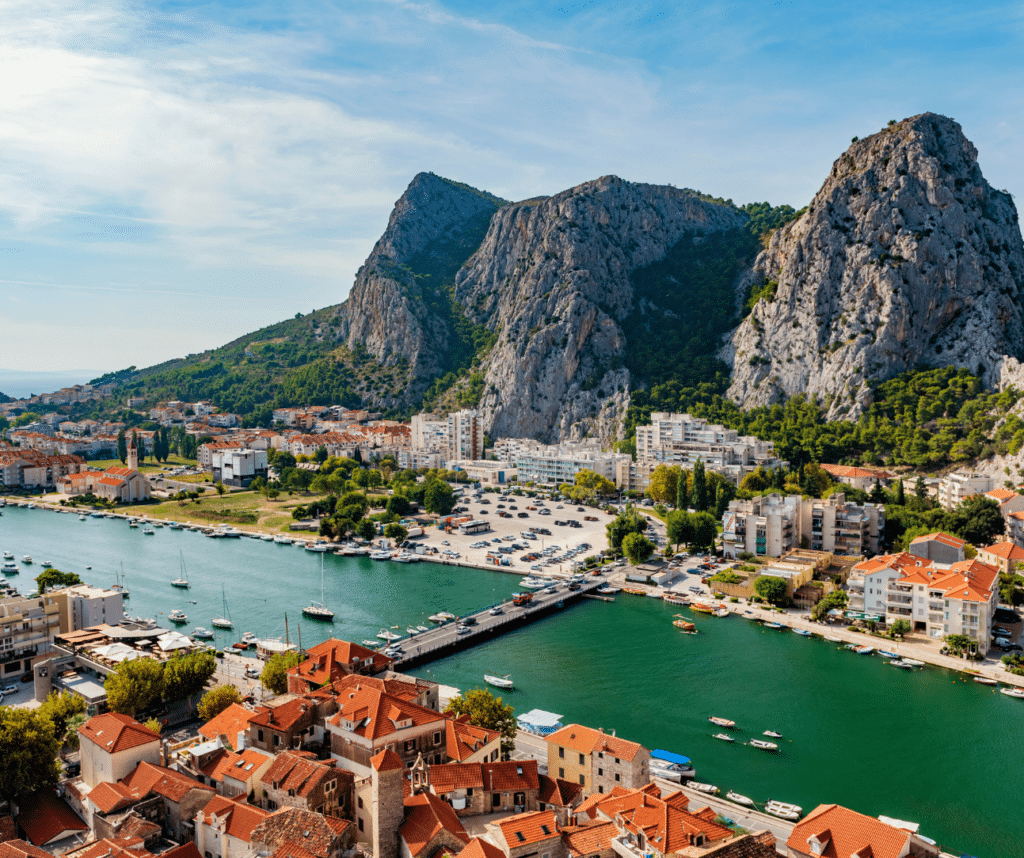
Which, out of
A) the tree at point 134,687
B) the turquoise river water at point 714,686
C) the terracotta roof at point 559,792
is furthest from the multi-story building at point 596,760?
the tree at point 134,687

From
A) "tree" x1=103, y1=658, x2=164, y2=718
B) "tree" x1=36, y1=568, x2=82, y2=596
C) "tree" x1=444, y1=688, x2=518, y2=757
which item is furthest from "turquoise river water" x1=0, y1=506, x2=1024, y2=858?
"tree" x1=103, y1=658, x2=164, y2=718

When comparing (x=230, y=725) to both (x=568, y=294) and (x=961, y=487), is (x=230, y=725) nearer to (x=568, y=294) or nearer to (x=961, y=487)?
(x=961, y=487)

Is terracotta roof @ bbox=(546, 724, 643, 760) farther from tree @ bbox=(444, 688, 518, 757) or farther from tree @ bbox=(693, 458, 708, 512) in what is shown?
tree @ bbox=(693, 458, 708, 512)

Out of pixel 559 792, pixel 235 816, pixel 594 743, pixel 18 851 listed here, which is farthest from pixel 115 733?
pixel 594 743

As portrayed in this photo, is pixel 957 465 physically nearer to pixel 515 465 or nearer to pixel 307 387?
pixel 515 465

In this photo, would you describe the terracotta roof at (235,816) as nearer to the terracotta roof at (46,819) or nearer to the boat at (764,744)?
the terracotta roof at (46,819)

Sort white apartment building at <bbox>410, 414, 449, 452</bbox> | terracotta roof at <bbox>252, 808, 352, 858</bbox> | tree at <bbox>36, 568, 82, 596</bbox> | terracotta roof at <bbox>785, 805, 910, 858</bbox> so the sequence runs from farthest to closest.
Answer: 1. white apartment building at <bbox>410, 414, 449, 452</bbox>
2. tree at <bbox>36, 568, 82, 596</bbox>
3. terracotta roof at <bbox>785, 805, 910, 858</bbox>
4. terracotta roof at <bbox>252, 808, 352, 858</bbox>
